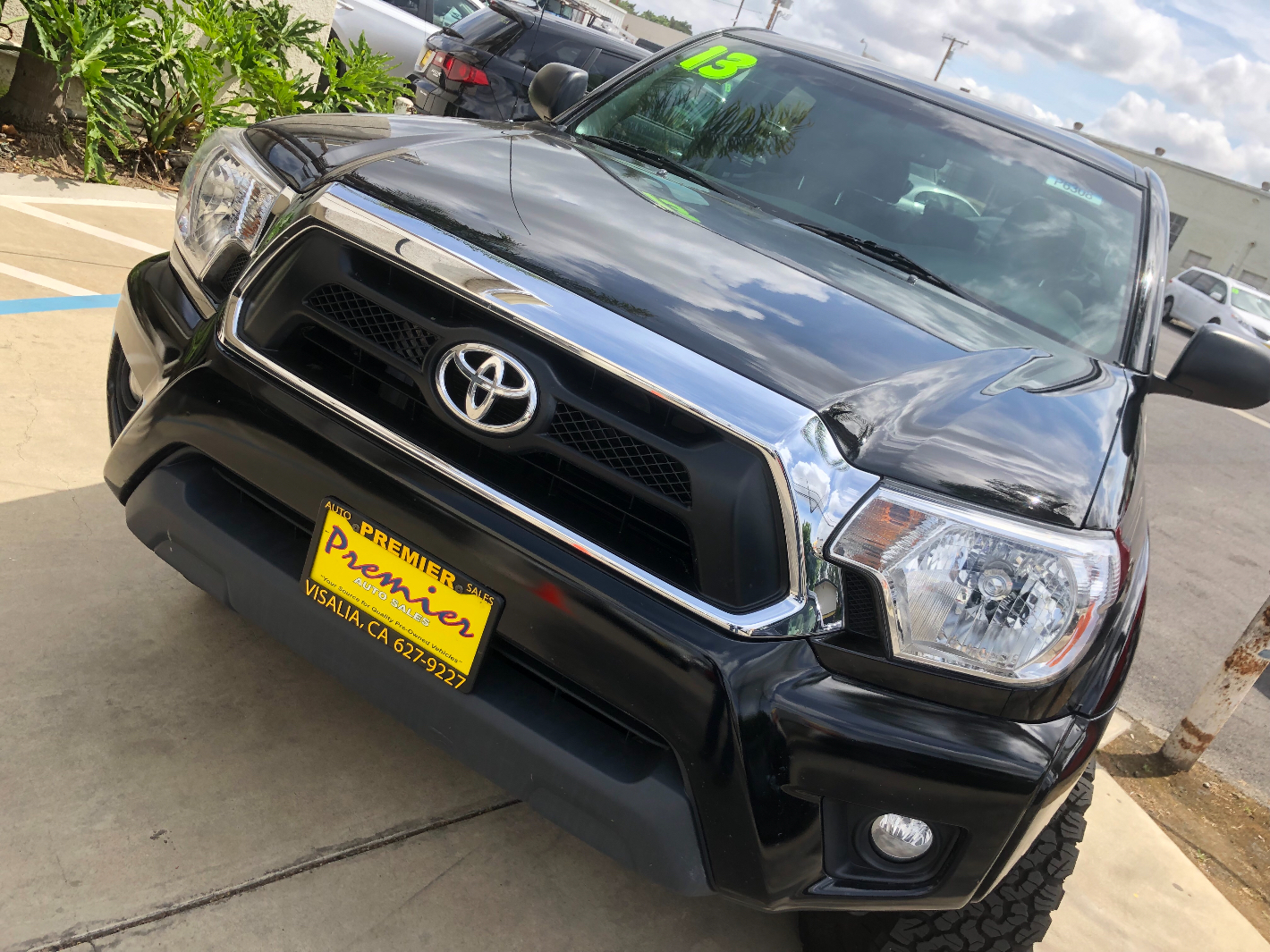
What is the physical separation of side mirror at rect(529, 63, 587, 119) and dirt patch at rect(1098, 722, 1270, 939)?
272 centimetres

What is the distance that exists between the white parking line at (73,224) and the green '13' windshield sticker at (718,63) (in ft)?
9.47

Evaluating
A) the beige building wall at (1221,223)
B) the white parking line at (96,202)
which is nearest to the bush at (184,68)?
the white parking line at (96,202)

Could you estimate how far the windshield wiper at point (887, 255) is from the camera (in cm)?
244

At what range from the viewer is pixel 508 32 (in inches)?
303

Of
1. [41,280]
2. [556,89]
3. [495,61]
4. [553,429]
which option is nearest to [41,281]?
[41,280]

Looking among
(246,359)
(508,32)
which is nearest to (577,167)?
(246,359)

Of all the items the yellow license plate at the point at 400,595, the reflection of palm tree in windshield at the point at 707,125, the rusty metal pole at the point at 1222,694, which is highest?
the reflection of palm tree in windshield at the point at 707,125

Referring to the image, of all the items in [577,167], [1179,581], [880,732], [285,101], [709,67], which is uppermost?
[709,67]

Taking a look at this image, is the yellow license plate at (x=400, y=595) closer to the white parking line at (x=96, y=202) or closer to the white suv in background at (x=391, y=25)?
the white parking line at (x=96, y=202)

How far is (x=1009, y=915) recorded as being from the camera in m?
1.87

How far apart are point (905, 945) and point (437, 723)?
89 cm

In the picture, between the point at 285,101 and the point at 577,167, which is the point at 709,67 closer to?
the point at 577,167

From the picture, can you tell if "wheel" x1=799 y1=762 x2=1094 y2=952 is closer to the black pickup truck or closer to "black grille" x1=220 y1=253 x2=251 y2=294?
the black pickup truck

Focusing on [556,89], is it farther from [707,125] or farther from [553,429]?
[553,429]
